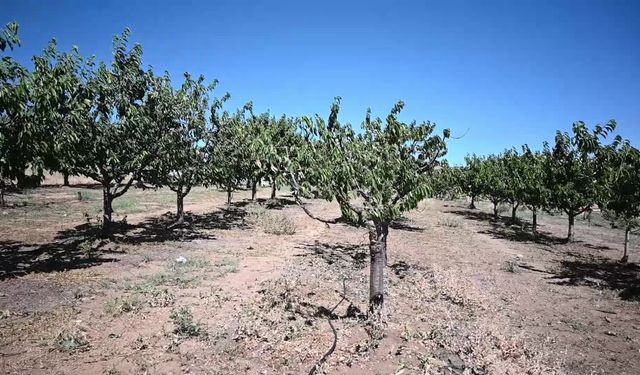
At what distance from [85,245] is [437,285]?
14249mm

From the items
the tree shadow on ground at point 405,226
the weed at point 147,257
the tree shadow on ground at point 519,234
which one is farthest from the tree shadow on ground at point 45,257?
the tree shadow on ground at point 519,234

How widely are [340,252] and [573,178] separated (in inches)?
644

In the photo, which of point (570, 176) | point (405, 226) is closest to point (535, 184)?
point (570, 176)

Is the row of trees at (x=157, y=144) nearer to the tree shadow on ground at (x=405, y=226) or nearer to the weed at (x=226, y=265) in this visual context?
the weed at (x=226, y=265)

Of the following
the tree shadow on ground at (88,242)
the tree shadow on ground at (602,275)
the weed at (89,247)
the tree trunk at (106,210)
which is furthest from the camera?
the tree trunk at (106,210)

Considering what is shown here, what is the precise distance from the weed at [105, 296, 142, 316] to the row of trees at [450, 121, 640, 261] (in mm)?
9512

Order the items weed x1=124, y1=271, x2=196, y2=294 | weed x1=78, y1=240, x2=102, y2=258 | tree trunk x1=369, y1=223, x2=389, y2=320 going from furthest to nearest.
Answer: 1. weed x1=78, y1=240, x2=102, y2=258
2. weed x1=124, y1=271, x2=196, y2=294
3. tree trunk x1=369, y1=223, x2=389, y2=320

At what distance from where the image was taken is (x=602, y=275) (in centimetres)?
1661

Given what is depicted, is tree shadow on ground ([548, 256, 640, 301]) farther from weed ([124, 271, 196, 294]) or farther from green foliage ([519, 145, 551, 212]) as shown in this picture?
weed ([124, 271, 196, 294])

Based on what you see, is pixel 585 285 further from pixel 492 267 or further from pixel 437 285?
pixel 437 285

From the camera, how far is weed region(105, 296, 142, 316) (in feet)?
30.1

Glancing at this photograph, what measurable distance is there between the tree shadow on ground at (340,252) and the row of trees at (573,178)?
5.18m

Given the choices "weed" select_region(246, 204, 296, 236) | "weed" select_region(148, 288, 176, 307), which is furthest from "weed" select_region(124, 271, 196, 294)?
"weed" select_region(246, 204, 296, 236)

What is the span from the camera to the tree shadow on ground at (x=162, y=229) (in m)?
18.7
